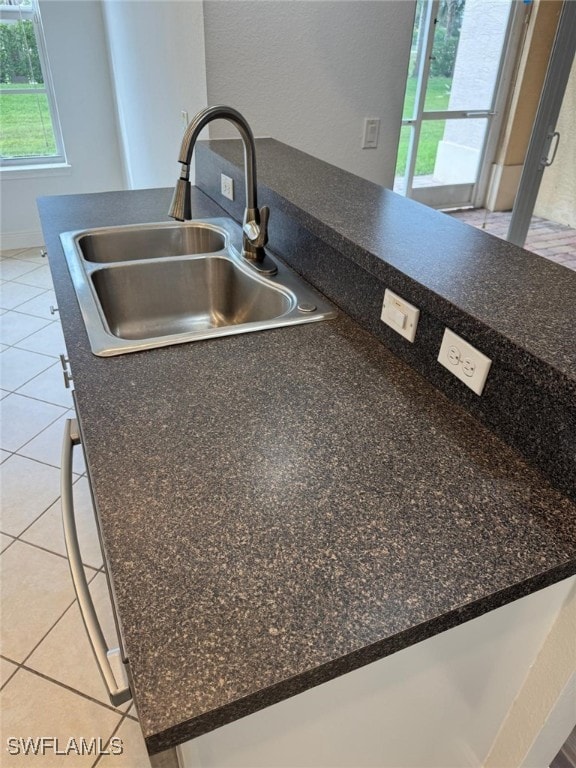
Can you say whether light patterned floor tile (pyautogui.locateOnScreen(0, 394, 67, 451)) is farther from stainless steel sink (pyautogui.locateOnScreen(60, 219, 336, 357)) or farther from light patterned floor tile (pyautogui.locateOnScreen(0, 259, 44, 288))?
light patterned floor tile (pyautogui.locateOnScreen(0, 259, 44, 288))

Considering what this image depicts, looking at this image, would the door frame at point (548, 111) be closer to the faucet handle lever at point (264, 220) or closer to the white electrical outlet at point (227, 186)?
the white electrical outlet at point (227, 186)

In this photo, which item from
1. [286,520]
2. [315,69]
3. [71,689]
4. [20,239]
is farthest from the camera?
[20,239]

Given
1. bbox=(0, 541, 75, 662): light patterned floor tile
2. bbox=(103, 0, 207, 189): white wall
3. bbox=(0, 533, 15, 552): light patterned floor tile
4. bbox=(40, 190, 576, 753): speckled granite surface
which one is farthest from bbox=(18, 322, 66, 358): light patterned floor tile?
bbox=(40, 190, 576, 753): speckled granite surface

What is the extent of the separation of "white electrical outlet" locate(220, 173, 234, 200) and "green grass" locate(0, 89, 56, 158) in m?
2.91

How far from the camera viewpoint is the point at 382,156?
2484 millimetres

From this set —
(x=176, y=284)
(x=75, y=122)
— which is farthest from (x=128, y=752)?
(x=75, y=122)

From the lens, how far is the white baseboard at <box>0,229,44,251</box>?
4047 mm

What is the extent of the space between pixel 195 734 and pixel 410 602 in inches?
9.6

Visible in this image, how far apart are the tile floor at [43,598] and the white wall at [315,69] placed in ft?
4.81

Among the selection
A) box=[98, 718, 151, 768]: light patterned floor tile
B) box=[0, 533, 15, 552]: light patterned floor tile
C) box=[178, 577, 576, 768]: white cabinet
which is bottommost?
box=[98, 718, 151, 768]: light patterned floor tile

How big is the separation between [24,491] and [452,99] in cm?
434

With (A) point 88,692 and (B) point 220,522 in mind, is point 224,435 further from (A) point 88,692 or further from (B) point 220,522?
(A) point 88,692

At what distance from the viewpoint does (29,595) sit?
162 centimetres

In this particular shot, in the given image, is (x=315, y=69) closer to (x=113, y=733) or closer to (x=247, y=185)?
(x=247, y=185)
